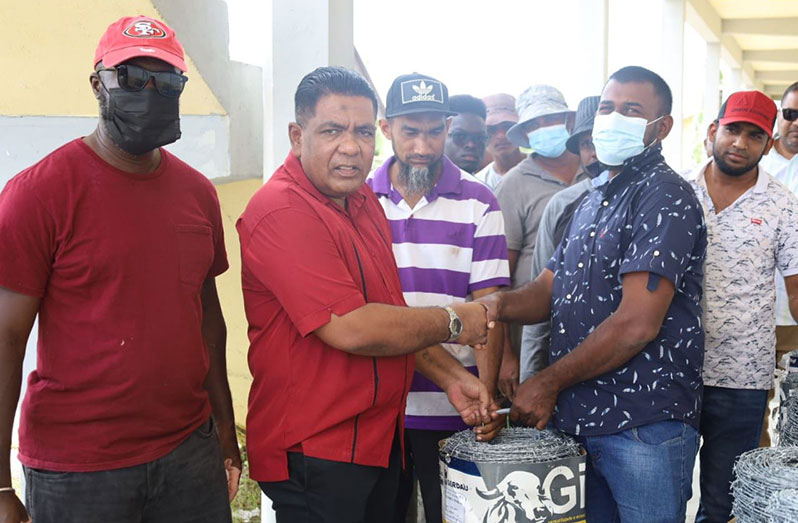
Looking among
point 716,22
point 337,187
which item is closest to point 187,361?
point 337,187

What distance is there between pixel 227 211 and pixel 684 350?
8.59 feet

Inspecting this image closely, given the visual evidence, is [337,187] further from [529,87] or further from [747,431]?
[529,87]

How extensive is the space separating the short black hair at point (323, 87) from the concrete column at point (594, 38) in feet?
15.4

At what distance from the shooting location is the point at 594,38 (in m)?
6.90

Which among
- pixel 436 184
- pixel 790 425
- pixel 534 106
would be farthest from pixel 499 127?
pixel 790 425

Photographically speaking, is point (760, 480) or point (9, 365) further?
point (760, 480)

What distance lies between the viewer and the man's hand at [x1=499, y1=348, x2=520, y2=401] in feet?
11.0

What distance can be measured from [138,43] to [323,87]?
1.92ft

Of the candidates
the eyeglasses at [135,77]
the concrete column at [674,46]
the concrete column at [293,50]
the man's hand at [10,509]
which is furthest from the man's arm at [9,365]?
the concrete column at [674,46]

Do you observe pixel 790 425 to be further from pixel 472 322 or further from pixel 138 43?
pixel 138 43

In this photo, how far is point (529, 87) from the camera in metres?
5.03

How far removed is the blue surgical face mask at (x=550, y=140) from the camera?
4418 mm

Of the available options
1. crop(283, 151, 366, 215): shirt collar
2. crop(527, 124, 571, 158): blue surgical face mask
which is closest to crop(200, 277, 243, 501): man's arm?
crop(283, 151, 366, 215): shirt collar

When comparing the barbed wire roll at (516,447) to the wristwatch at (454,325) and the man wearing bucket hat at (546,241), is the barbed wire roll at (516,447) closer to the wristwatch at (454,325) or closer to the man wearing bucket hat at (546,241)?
the wristwatch at (454,325)
